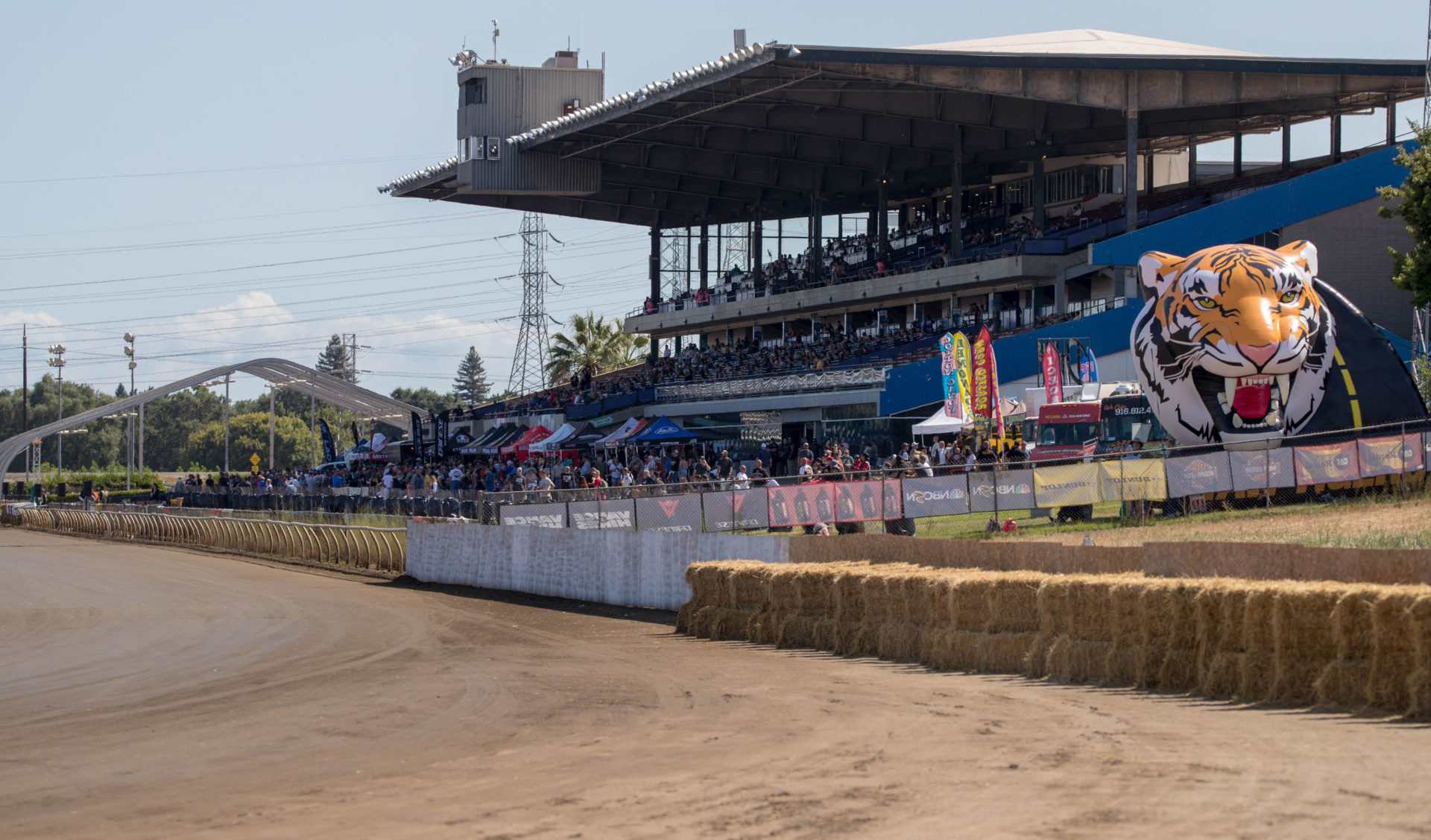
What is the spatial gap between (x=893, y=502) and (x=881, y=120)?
35046 millimetres

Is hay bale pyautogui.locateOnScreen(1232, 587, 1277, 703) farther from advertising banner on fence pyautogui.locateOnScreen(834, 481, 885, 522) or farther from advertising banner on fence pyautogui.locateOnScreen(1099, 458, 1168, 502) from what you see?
advertising banner on fence pyautogui.locateOnScreen(834, 481, 885, 522)

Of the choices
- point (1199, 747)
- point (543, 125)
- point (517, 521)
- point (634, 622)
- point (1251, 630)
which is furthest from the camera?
A: point (543, 125)

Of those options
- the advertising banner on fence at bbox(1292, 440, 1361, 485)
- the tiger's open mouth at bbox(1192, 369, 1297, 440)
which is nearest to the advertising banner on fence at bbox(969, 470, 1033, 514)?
the tiger's open mouth at bbox(1192, 369, 1297, 440)

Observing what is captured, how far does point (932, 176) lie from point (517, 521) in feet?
140

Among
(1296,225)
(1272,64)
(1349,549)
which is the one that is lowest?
(1349,549)

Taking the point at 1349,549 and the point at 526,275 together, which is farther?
the point at 526,275

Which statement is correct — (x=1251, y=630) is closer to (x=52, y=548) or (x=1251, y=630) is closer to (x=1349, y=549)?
(x=1349, y=549)

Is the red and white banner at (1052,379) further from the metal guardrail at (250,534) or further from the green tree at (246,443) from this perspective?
the green tree at (246,443)

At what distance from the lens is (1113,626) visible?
12953mm

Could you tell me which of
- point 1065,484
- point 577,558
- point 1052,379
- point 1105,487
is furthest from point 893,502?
point 1052,379

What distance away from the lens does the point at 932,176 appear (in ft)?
211

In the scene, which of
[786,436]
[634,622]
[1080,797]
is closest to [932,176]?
[786,436]

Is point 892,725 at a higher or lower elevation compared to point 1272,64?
lower

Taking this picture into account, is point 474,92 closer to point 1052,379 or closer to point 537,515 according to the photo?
point 1052,379
